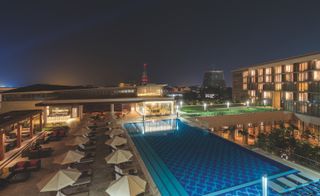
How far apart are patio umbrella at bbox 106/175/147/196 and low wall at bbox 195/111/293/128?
53.2ft

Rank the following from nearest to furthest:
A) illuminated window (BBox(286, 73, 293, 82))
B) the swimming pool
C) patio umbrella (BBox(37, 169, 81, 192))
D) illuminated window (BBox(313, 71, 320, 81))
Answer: patio umbrella (BBox(37, 169, 81, 192)), the swimming pool, illuminated window (BBox(313, 71, 320, 81)), illuminated window (BBox(286, 73, 293, 82))

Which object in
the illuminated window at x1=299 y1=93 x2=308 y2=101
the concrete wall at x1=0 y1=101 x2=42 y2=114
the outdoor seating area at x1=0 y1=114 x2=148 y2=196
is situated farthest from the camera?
the illuminated window at x1=299 y1=93 x2=308 y2=101

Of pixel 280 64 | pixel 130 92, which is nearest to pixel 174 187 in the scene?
pixel 130 92

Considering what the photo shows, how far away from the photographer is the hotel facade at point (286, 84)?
26066mm

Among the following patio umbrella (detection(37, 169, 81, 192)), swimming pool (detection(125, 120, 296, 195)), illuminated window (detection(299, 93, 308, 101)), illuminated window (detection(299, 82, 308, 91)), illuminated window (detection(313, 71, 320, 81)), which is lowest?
swimming pool (detection(125, 120, 296, 195))

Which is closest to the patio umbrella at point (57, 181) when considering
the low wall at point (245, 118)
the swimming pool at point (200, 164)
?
the swimming pool at point (200, 164)

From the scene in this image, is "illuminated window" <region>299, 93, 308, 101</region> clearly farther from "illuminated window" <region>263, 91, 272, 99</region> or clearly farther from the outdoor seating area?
the outdoor seating area

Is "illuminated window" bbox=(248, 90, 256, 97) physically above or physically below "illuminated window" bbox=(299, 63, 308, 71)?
below

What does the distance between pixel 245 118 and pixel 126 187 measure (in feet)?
75.8

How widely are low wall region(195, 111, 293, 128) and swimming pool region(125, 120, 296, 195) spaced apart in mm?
6918

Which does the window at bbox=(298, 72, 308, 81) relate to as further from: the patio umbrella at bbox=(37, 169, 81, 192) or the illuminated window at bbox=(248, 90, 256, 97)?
the patio umbrella at bbox=(37, 169, 81, 192)

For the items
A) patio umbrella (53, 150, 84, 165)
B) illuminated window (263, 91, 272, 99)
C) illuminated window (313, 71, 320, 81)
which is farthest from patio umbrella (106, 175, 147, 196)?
illuminated window (263, 91, 272, 99)

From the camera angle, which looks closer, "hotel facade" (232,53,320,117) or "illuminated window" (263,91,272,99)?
"hotel facade" (232,53,320,117)

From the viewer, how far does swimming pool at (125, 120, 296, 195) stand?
8.74 meters
